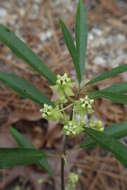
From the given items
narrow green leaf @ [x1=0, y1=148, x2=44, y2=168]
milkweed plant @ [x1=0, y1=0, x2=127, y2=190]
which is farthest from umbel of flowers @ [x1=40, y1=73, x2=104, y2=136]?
narrow green leaf @ [x1=0, y1=148, x2=44, y2=168]

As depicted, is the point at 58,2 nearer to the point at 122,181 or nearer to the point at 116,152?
the point at 122,181

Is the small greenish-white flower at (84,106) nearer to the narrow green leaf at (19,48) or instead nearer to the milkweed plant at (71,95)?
the milkweed plant at (71,95)

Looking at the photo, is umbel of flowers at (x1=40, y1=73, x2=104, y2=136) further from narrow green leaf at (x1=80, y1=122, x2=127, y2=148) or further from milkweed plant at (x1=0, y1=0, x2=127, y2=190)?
narrow green leaf at (x1=80, y1=122, x2=127, y2=148)

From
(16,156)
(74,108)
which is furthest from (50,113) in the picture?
(16,156)

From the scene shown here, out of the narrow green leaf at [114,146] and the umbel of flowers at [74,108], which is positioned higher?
the umbel of flowers at [74,108]

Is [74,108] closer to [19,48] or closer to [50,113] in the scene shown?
[50,113]

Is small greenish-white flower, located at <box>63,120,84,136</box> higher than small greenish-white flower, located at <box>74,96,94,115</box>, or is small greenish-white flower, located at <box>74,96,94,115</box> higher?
small greenish-white flower, located at <box>74,96,94,115</box>

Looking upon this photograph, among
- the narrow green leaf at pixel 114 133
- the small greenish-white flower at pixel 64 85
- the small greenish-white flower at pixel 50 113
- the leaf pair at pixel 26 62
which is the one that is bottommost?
the narrow green leaf at pixel 114 133

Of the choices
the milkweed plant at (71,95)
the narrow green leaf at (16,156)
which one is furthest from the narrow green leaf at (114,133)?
the narrow green leaf at (16,156)
